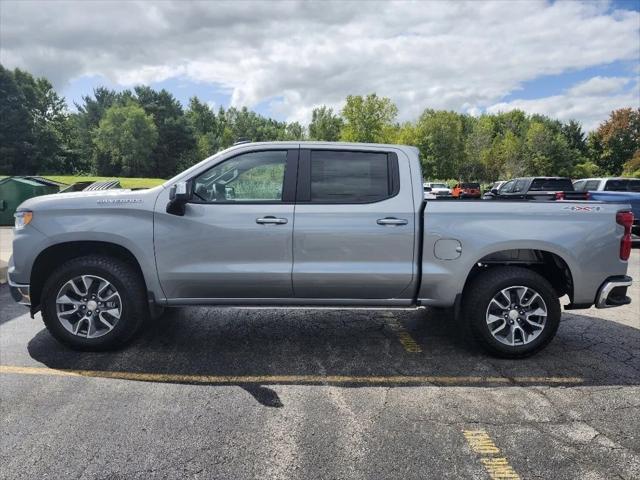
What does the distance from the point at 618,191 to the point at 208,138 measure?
78.1 meters

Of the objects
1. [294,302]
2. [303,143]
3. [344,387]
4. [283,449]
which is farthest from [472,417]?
[303,143]

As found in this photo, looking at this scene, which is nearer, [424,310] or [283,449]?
[283,449]

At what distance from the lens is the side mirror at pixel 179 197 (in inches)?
164

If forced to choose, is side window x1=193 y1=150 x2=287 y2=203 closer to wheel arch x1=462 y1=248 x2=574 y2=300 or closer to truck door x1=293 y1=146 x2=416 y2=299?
truck door x1=293 y1=146 x2=416 y2=299

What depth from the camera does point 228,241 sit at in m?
4.29

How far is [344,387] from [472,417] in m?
0.98

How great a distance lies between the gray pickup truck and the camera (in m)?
4.27

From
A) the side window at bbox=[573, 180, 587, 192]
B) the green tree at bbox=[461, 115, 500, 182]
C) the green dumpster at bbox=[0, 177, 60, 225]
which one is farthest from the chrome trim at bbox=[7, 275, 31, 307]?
the green tree at bbox=[461, 115, 500, 182]

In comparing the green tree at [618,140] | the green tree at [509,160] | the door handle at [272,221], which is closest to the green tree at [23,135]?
the green tree at [509,160]

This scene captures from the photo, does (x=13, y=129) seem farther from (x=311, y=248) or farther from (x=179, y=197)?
(x=311, y=248)

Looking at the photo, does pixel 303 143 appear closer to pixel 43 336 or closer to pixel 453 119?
pixel 43 336

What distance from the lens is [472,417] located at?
335 centimetres

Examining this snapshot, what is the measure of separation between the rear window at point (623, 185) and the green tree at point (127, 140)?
6413 cm

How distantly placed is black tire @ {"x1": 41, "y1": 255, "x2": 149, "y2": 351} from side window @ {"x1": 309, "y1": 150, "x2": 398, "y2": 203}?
177 centimetres
